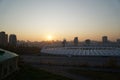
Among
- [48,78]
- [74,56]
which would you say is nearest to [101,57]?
[74,56]

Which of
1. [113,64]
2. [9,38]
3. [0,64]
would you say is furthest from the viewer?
[9,38]

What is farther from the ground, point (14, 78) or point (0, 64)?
point (0, 64)

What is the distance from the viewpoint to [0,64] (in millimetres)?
23094

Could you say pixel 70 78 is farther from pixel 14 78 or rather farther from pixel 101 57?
pixel 101 57

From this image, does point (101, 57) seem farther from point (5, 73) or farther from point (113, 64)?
point (5, 73)

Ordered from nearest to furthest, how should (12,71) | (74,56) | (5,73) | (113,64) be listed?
(5,73) → (12,71) → (113,64) → (74,56)

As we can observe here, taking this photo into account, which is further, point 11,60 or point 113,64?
point 113,64

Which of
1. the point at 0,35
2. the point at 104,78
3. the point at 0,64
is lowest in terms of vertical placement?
the point at 104,78

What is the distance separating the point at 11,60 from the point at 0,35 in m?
92.6

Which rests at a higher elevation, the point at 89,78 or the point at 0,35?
the point at 0,35

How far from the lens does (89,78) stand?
96.7 ft

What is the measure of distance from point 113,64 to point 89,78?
46.2 ft

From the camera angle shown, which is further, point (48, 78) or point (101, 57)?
point (101, 57)

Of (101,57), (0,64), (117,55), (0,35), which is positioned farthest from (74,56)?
(0,35)
